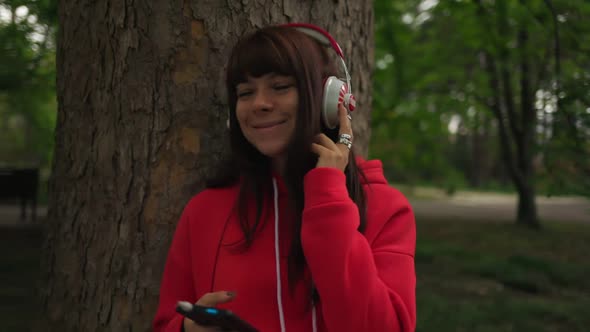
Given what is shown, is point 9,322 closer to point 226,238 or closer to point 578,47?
point 226,238

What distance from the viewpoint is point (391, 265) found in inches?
56.5

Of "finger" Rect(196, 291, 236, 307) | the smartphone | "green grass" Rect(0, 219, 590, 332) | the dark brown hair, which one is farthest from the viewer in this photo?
"green grass" Rect(0, 219, 590, 332)

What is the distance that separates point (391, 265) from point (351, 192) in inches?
10.3

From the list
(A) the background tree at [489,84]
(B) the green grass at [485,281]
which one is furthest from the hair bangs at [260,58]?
(B) the green grass at [485,281]

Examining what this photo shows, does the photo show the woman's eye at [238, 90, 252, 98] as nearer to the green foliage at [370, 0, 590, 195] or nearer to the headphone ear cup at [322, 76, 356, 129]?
the headphone ear cup at [322, 76, 356, 129]

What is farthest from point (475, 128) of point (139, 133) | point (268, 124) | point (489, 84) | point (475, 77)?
point (268, 124)

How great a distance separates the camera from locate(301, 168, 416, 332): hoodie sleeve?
132 centimetres

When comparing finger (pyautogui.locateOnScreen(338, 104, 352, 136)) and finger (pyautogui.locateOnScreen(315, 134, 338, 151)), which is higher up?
finger (pyautogui.locateOnScreen(338, 104, 352, 136))

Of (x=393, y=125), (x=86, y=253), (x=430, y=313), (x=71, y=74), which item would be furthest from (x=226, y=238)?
(x=393, y=125)

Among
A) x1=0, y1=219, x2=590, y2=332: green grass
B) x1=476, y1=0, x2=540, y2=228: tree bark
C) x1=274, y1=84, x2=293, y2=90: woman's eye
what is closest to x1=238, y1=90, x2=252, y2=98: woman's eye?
x1=274, y1=84, x2=293, y2=90: woman's eye

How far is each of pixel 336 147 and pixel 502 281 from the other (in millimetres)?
5688

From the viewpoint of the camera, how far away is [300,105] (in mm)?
1472

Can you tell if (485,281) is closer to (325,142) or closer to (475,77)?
(475,77)

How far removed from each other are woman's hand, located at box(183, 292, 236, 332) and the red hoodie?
0.07m
